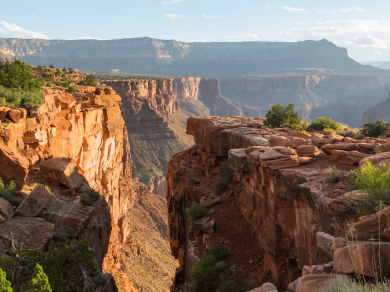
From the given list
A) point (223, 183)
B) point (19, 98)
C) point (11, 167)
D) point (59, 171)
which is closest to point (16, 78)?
point (19, 98)

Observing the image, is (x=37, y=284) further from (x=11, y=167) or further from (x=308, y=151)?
(x=308, y=151)

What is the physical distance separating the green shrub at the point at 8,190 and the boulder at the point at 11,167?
36cm

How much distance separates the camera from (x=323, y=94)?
17000cm

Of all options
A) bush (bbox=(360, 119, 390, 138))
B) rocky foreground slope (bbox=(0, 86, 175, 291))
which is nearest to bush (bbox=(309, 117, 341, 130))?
bush (bbox=(360, 119, 390, 138))

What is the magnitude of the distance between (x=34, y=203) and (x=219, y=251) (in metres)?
8.27

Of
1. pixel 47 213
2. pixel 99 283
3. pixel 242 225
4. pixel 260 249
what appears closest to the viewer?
pixel 99 283

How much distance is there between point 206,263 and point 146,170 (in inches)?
2248

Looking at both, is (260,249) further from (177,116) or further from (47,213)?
(177,116)

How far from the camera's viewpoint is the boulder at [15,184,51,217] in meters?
12.0

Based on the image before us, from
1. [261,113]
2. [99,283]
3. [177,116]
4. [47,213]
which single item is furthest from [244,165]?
[261,113]

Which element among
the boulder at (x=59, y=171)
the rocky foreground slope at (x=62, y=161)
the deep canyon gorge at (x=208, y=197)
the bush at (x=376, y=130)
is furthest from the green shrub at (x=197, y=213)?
the bush at (x=376, y=130)

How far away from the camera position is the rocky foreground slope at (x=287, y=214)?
6012 mm

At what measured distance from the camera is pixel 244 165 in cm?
1380

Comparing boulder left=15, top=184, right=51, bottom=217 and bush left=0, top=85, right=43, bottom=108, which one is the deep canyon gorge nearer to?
boulder left=15, top=184, right=51, bottom=217
